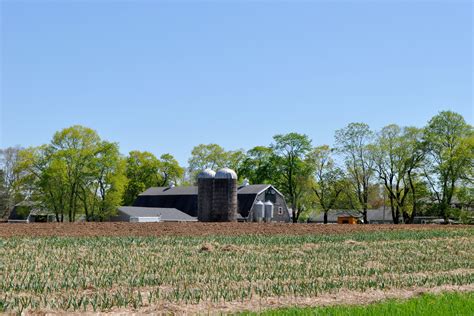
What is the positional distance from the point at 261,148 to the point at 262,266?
74.9 meters

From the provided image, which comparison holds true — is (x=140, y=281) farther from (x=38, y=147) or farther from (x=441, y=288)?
(x=38, y=147)

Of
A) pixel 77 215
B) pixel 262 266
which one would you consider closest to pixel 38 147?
pixel 77 215

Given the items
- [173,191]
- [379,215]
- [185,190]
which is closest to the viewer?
[185,190]

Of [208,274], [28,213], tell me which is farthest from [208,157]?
[208,274]

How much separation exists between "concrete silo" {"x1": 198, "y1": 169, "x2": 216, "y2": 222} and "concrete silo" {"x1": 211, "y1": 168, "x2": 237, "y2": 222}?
1.56 feet

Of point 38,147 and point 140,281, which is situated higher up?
point 38,147

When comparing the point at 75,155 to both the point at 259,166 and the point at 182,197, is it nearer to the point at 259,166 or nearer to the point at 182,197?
the point at 182,197

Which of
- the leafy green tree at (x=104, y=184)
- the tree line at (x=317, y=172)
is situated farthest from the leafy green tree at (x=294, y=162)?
the leafy green tree at (x=104, y=184)

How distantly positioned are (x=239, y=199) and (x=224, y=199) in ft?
78.3

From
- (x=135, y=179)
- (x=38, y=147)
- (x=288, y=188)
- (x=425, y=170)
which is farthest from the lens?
(x=135, y=179)

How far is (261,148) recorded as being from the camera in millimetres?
96125

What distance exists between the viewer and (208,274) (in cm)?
1898

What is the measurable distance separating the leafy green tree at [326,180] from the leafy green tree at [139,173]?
26.5 m

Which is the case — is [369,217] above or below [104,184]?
below
